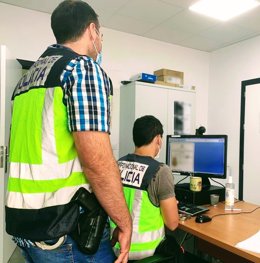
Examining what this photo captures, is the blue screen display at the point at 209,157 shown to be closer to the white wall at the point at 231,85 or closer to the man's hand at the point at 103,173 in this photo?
the man's hand at the point at 103,173

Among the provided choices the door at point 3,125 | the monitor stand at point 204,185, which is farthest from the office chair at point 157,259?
the door at point 3,125

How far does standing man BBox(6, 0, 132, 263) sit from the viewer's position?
782 millimetres

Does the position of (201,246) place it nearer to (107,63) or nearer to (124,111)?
(124,111)

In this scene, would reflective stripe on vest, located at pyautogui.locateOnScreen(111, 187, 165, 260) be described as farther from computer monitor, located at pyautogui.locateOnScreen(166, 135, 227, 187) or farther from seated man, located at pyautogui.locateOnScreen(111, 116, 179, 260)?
computer monitor, located at pyautogui.locateOnScreen(166, 135, 227, 187)

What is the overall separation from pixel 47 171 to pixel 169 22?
293 cm

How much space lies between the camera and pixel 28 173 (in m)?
0.82

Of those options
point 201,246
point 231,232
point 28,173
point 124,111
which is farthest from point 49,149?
point 124,111

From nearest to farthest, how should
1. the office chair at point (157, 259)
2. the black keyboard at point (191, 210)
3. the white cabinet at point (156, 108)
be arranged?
the office chair at point (157, 259), the black keyboard at point (191, 210), the white cabinet at point (156, 108)

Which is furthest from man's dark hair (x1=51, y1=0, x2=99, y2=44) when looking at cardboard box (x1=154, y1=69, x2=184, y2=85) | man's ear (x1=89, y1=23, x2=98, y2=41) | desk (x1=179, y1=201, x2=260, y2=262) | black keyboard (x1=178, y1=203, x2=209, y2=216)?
cardboard box (x1=154, y1=69, x2=184, y2=85)

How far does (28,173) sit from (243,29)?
3.45 meters

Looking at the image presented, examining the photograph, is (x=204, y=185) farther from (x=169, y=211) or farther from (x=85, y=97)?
(x=85, y=97)

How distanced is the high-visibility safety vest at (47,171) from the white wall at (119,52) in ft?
7.83

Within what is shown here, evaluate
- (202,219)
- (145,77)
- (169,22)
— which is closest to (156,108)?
(145,77)

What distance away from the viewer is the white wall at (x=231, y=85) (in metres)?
3.71
